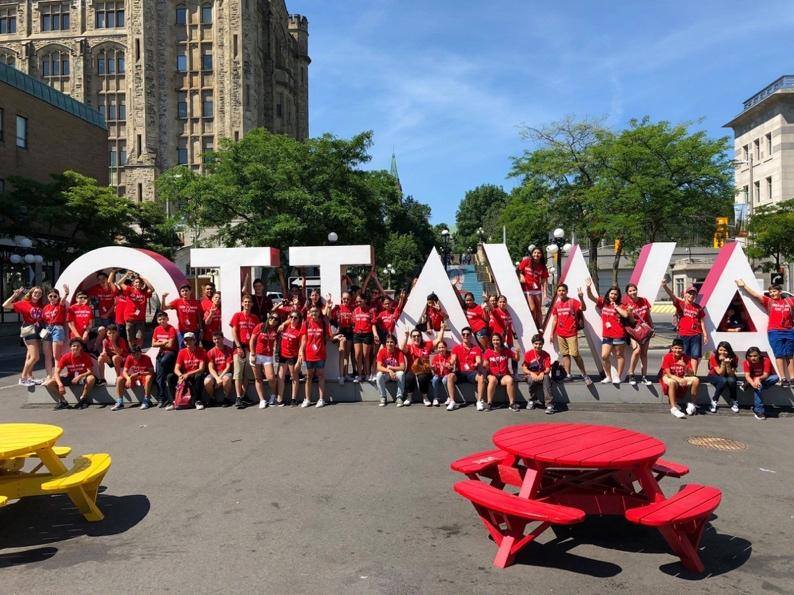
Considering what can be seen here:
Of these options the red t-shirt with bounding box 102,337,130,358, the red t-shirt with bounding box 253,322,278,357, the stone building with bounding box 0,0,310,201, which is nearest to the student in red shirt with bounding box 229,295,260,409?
the red t-shirt with bounding box 253,322,278,357

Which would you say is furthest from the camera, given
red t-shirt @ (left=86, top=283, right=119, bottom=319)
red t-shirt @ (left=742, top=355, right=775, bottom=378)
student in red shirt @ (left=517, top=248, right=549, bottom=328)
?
red t-shirt @ (left=86, top=283, right=119, bottom=319)

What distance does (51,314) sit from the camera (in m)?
10.9

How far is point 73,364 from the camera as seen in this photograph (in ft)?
34.6

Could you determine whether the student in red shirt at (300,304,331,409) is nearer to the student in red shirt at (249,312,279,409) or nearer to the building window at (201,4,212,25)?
the student in red shirt at (249,312,279,409)

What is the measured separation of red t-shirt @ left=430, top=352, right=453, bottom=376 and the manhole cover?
3.72 meters

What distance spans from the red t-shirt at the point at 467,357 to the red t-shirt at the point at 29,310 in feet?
24.1

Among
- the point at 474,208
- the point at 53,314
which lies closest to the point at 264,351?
the point at 53,314

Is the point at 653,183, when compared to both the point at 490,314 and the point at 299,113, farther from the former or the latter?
the point at 299,113

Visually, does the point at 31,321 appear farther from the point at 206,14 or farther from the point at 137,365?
the point at 206,14

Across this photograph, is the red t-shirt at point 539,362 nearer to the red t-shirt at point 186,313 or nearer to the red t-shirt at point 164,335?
the red t-shirt at point 186,313

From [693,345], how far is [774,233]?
21486mm

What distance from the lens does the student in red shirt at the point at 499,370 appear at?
967cm

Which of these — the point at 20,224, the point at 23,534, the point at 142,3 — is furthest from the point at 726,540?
the point at 142,3

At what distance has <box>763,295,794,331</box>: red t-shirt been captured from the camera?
31.4ft
